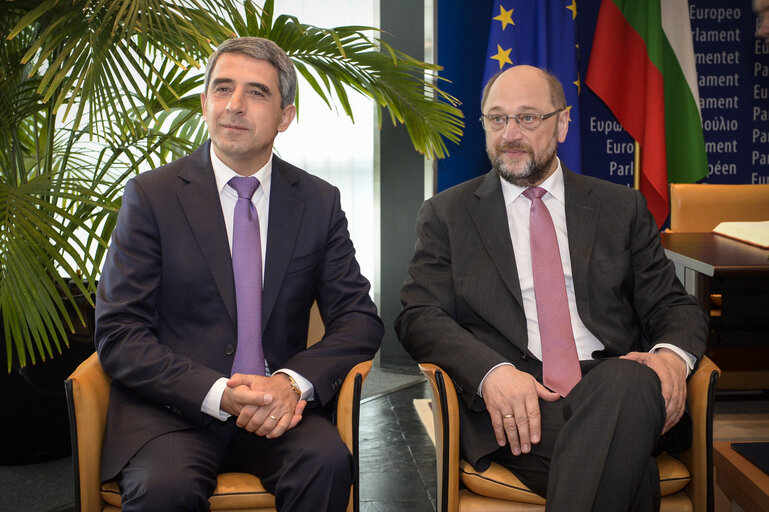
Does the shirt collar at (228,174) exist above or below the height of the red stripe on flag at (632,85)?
below

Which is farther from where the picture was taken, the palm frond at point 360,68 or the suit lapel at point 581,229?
the palm frond at point 360,68

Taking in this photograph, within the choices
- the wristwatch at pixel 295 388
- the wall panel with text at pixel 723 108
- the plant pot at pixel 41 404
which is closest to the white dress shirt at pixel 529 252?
the wristwatch at pixel 295 388

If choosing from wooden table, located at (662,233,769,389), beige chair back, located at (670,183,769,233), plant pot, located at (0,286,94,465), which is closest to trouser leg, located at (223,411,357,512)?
plant pot, located at (0,286,94,465)

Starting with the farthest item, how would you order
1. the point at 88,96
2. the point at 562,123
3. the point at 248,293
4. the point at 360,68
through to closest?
the point at 360,68 < the point at 562,123 < the point at 88,96 < the point at 248,293

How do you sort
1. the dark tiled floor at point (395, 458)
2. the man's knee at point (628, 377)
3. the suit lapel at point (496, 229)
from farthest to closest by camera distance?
the dark tiled floor at point (395, 458) < the suit lapel at point (496, 229) < the man's knee at point (628, 377)

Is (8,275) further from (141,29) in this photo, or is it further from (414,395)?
(414,395)

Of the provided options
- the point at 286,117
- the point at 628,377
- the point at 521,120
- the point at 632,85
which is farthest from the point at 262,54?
the point at 632,85

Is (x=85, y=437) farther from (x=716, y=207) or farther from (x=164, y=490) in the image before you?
(x=716, y=207)

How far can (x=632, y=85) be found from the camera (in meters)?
4.67

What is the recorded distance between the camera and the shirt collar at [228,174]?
2.01 metres

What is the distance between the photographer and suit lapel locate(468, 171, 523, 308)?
204cm

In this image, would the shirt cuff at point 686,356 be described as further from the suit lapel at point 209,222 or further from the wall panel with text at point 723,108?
the wall panel with text at point 723,108

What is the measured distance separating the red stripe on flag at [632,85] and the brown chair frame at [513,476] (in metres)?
3.08

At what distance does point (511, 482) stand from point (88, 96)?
1562 mm
